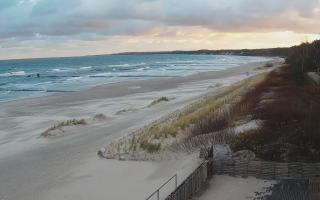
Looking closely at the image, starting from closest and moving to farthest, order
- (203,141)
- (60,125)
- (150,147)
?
(203,141) < (150,147) < (60,125)

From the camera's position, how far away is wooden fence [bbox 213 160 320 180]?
728 inches

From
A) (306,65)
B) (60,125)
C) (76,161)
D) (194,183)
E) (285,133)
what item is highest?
(306,65)

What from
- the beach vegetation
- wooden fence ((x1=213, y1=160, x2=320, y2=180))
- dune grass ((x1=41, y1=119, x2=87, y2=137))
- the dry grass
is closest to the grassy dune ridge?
the beach vegetation

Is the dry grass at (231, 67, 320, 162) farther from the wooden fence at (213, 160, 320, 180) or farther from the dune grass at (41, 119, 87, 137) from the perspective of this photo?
the dune grass at (41, 119, 87, 137)

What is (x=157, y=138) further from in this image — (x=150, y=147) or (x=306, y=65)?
(x=306, y=65)

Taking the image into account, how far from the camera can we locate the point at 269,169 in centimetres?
1889

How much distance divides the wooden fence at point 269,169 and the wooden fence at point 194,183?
0.59 m

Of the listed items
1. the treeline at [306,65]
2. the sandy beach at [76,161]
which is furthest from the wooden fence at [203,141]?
the treeline at [306,65]

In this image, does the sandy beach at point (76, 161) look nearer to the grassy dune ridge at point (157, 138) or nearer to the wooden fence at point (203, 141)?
the wooden fence at point (203, 141)

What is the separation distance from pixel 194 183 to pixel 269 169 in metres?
3.24

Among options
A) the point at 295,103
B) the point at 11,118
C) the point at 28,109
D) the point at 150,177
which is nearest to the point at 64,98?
the point at 28,109

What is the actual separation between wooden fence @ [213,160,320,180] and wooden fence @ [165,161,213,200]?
594 millimetres

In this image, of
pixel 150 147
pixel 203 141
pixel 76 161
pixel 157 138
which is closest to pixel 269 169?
pixel 203 141

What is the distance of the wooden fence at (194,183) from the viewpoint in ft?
52.0
